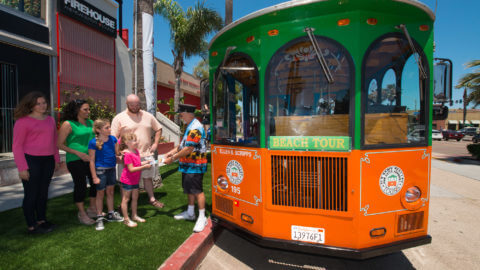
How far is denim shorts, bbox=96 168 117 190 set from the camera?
376 cm

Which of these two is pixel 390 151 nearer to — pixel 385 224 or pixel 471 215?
pixel 385 224

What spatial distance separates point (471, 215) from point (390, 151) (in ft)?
13.8

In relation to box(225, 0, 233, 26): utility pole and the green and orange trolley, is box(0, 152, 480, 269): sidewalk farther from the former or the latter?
box(225, 0, 233, 26): utility pole

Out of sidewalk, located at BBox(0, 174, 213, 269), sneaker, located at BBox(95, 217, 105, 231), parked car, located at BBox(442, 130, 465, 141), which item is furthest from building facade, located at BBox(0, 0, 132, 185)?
parked car, located at BBox(442, 130, 465, 141)

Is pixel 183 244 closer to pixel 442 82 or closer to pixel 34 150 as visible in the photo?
pixel 34 150

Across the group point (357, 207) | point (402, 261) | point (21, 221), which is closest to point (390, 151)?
point (357, 207)

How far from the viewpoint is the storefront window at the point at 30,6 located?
27.8 feet

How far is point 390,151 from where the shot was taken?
2.72 metres

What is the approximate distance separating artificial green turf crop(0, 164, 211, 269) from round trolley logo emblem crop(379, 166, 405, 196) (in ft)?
8.26

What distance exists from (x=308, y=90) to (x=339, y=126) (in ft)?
1.65

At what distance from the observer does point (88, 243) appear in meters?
3.38

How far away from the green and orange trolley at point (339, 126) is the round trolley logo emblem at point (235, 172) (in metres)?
0.07

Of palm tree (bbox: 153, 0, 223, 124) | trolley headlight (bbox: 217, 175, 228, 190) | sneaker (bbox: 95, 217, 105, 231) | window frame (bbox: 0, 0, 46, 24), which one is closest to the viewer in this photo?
trolley headlight (bbox: 217, 175, 228, 190)

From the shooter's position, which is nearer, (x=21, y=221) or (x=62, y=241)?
(x=62, y=241)
